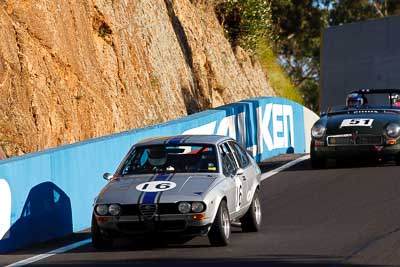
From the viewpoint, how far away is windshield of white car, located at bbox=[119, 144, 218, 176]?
1281 cm

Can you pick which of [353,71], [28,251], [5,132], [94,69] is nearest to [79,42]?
[94,69]

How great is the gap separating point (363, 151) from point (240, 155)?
7.26 metres

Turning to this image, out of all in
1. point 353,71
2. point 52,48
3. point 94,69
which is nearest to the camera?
point 52,48

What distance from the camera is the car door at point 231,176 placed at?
12555 millimetres

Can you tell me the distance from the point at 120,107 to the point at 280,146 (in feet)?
13.8

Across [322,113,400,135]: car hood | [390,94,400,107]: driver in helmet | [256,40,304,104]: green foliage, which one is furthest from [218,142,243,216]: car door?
[256,40,304,104]: green foliage

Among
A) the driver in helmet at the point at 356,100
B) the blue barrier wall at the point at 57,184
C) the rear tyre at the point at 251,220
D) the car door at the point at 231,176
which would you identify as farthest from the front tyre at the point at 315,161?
the car door at the point at 231,176

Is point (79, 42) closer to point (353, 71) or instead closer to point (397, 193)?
point (397, 193)

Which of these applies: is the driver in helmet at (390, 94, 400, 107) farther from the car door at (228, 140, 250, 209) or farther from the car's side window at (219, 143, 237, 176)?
the car's side window at (219, 143, 237, 176)

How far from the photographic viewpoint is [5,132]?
1869 centimetres

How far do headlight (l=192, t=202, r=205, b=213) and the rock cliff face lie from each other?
723 centimetres

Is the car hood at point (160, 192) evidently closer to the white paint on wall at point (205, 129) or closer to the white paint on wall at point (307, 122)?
the white paint on wall at point (205, 129)

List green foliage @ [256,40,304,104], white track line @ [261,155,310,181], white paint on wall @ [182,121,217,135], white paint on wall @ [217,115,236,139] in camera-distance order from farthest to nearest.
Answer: green foliage @ [256,40,304,104] → white paint on wall @ [217,115,236,139] → white track line @ [261,155,310,181] → white paint on wall @ [182,121,217,135]

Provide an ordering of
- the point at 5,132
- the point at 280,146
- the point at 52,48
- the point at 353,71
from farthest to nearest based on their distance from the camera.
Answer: the point at 353,71
the point at 280,146
the point at 52,48
the point at 5,132
